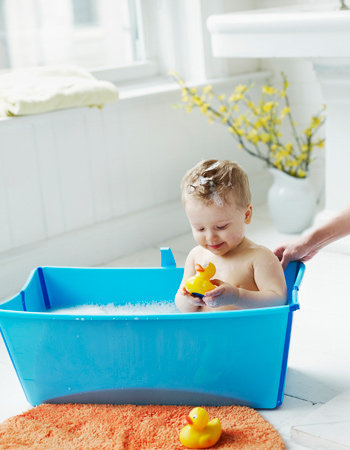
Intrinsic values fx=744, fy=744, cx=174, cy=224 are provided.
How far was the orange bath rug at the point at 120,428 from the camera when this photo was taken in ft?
4.59

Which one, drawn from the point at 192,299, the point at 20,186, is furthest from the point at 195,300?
the point at 20,186

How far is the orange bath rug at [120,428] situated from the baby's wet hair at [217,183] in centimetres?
43

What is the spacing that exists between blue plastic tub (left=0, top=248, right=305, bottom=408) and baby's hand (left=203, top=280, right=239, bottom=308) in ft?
0.10

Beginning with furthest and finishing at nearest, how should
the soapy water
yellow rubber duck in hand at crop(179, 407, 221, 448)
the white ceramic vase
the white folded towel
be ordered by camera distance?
the white ceramic vase
the white folded towel
the soapy water
yellow rubber duck in hand at crop(179, 407, 221, 448)

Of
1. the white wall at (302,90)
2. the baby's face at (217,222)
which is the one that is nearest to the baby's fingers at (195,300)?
the baby's face at (217,222)

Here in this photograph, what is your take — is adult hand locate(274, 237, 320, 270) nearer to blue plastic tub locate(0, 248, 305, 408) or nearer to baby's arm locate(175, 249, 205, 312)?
blue plastic tub locate(0, 248, 305, 408)

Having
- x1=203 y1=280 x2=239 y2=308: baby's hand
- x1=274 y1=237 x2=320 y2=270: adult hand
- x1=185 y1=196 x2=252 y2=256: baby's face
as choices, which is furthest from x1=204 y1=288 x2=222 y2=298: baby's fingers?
x1=274 y1=237 x2=320 y2=270: adult hand

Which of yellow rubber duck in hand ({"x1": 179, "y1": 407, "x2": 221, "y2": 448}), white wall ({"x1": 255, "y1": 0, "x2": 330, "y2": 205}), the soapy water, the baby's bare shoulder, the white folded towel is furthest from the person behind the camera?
white wall ({"x1": 255, "y1": 0, "x2": 330, "y2": 205})

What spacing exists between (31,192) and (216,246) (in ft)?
3.33

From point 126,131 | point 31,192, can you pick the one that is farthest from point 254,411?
point 126,131

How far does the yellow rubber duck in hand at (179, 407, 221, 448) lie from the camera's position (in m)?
1.36

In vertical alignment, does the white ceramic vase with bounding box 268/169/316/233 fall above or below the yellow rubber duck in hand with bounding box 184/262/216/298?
below

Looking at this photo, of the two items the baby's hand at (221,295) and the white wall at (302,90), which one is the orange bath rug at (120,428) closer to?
the baby's hand at (221,295)

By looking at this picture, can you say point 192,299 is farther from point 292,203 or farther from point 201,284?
point 292,203
